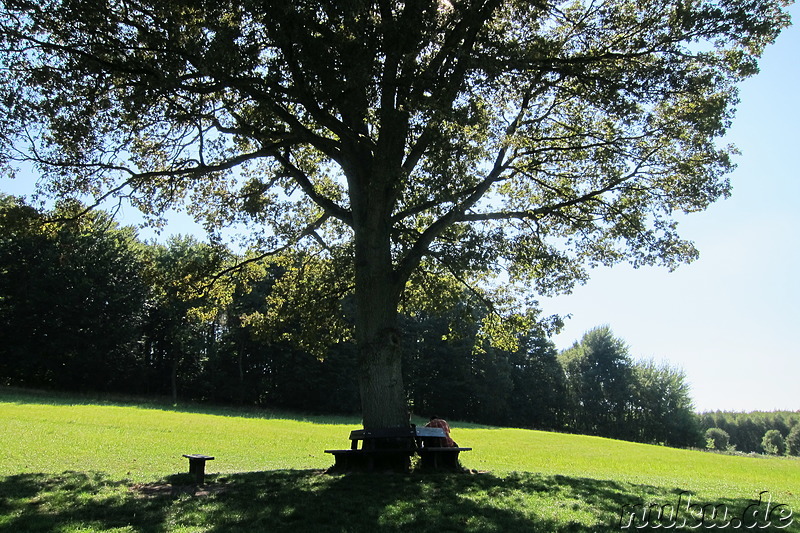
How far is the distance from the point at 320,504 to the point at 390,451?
9.36ft

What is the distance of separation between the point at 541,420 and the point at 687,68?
65555 millimetres

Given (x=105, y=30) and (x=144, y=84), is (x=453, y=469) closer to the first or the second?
(x=144, y=84)

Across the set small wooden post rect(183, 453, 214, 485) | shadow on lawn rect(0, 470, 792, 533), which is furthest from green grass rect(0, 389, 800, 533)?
small wooden post rect(183, 453, 214, 485)

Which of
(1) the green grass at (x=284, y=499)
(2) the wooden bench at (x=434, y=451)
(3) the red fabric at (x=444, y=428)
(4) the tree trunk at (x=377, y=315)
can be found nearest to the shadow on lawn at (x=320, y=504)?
(1) the green grass at (x=284, y=499)

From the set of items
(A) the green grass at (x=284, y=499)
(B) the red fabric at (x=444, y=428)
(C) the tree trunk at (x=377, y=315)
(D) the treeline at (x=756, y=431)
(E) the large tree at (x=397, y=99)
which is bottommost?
(D) the treeline at (x=756, y=431)

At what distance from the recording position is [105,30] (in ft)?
33.8

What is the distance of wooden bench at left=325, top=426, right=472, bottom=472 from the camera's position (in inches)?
417

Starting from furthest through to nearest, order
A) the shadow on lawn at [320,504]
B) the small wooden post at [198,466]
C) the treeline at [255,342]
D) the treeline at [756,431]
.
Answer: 1. the treeline at [756,431]
2. the treeline at [255,342]
3. the small wooden post at [198,466]
4. the shadow on lawn at [320,504]

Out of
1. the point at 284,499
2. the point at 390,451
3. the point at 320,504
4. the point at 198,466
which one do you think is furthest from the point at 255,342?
the point at 320,504

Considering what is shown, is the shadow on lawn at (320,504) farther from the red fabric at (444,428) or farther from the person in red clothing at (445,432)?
the red fabric at (444,428)

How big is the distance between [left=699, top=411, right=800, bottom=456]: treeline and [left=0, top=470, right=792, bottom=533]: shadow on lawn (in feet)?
391

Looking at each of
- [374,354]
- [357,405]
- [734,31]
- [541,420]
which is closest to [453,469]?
[374,354]

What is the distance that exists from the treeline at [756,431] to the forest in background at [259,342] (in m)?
49.4

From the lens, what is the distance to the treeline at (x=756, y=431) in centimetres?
10869
